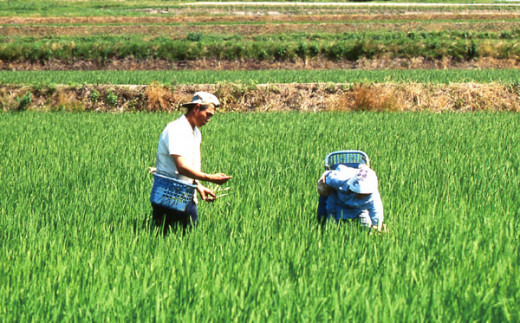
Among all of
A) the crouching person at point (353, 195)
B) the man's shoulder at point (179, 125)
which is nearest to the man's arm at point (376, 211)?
the crouching person at point (353, 195)

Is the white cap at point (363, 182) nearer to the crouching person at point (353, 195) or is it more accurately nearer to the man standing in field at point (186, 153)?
the crouching person at point (353, 195)

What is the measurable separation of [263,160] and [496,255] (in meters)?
3.57

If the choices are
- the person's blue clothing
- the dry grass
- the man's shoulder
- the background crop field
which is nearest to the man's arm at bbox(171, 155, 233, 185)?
the man's shoulder

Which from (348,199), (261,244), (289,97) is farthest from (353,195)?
(289,97)

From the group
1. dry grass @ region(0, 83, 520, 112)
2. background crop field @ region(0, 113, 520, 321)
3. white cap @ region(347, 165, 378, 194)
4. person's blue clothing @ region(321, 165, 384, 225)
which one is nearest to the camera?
background crop field @ region(0, 113, 520, 321)

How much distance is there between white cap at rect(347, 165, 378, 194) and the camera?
3.56m

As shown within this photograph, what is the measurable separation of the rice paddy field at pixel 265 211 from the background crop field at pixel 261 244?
2 centimetres

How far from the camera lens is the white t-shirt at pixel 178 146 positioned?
3.60 m

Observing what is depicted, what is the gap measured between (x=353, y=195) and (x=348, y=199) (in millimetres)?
70

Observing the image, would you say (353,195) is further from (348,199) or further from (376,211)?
(376,211)

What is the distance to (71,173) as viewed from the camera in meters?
5.94

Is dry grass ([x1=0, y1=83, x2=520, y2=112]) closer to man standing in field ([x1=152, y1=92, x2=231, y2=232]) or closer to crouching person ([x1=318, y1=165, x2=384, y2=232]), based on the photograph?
crouching person ([x1=318, y1=165, x2=384, y2=232])

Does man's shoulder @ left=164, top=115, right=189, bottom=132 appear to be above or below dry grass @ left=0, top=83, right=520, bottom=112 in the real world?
above

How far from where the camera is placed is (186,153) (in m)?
3.63
